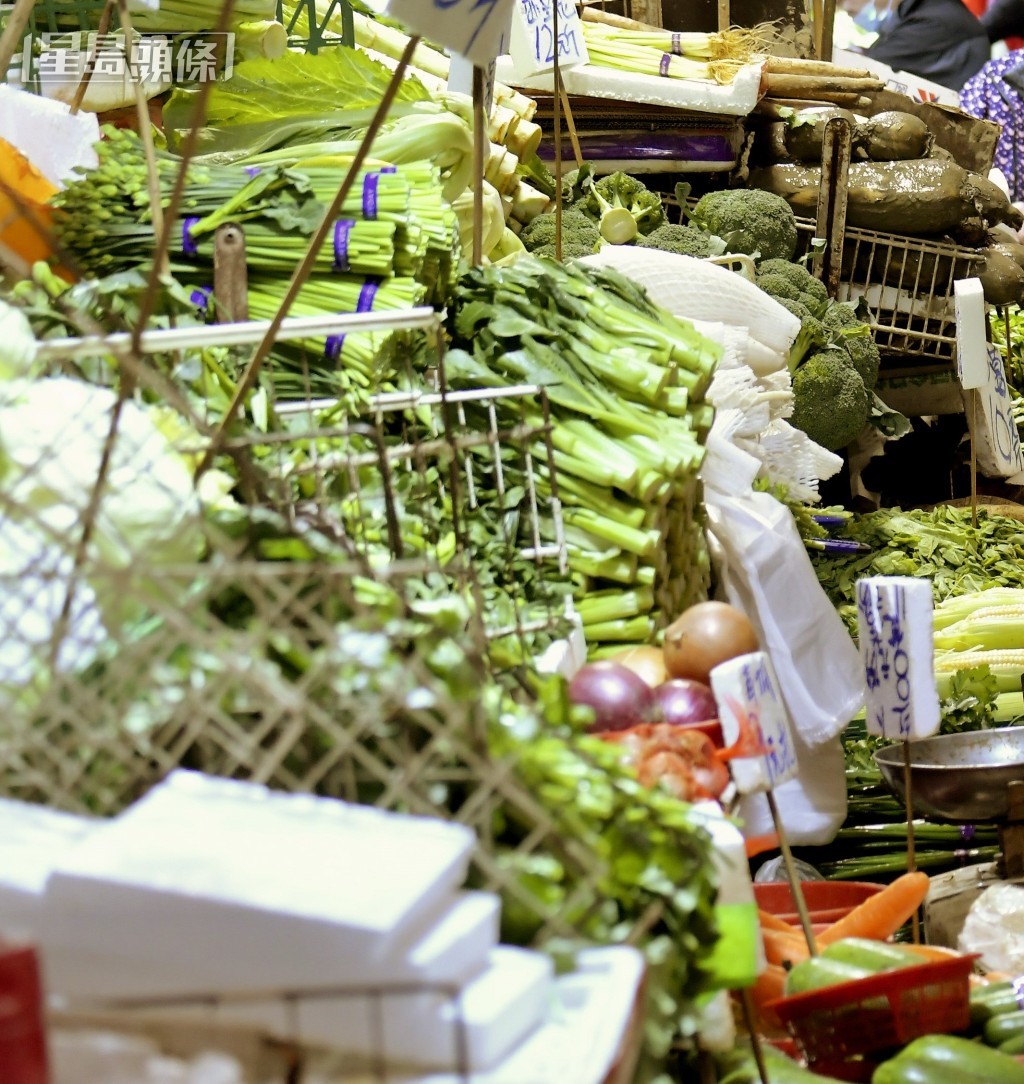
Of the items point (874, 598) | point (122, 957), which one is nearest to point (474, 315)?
point (874, 598)

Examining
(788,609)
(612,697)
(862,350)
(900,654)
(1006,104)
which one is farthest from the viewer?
(1006,104)

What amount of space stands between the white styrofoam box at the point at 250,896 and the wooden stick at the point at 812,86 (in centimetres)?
611

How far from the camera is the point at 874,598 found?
2514mm

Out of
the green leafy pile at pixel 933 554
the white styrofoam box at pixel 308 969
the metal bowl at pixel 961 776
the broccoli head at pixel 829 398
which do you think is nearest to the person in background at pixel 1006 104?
the broccoli head at pixel 829 398

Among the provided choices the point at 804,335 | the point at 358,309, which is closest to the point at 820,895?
the point at 358,309

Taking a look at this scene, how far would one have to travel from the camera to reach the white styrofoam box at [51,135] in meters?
2.94

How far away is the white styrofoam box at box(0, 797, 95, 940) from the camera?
0.79m

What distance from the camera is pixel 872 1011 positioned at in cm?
184

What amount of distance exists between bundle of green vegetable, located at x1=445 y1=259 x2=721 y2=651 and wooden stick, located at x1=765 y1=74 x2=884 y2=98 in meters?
3.63

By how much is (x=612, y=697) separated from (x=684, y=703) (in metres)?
0.17

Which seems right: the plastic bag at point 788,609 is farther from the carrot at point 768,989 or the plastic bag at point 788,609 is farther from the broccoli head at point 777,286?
the broccoli head at point 777,286

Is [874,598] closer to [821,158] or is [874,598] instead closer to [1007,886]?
[1007,886]

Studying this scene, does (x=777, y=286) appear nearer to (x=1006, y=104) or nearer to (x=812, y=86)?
(x=812, y=86)

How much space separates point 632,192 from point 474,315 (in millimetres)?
Answer: 2951
